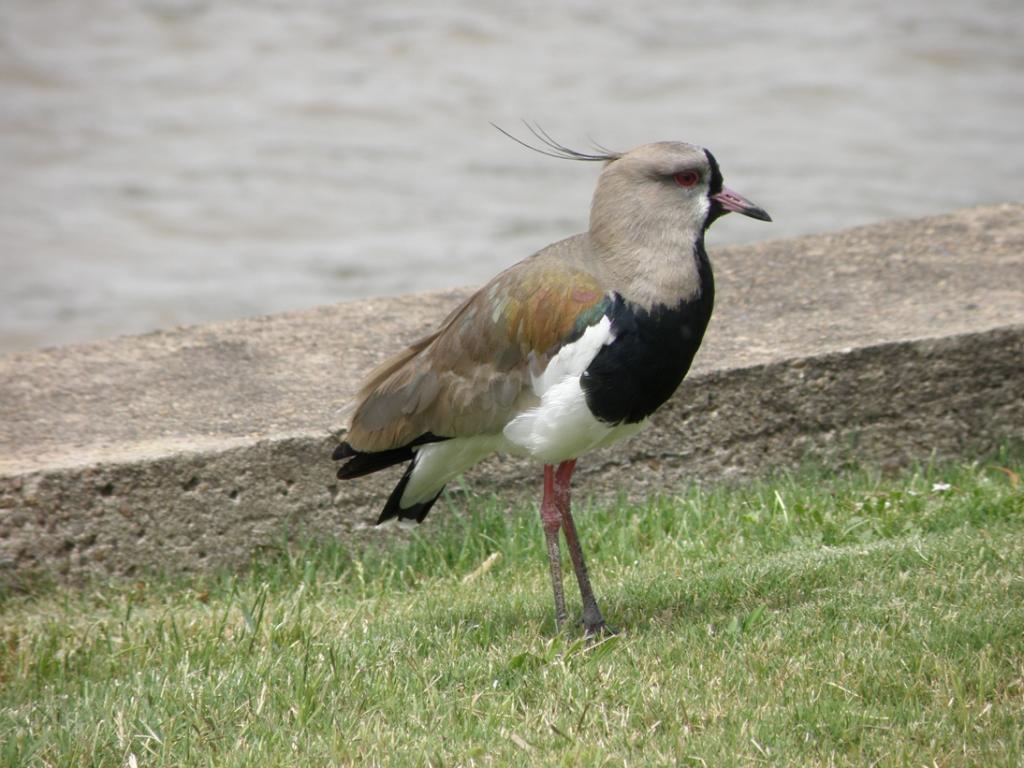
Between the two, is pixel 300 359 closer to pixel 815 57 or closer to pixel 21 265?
pixel 21 265

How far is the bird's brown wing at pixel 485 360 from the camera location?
4.57m

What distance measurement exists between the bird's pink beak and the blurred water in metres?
5.76

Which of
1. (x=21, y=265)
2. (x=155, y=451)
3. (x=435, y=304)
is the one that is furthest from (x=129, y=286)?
(x=155, y=451)

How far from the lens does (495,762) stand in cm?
387

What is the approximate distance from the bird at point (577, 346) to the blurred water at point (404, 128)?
5.38 meters

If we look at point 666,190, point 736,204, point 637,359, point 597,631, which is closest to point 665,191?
point 666,190

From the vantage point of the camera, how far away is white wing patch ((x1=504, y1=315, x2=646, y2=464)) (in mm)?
4480

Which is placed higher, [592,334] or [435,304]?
[592,334]

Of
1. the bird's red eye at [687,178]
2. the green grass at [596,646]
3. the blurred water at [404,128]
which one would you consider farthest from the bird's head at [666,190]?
the blurred water at [404,128]

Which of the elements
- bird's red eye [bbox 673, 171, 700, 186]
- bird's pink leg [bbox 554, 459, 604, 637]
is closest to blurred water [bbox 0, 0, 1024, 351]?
bird's pink leg [bbox 554, 459, 604, 637]

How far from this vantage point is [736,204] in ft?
15.2

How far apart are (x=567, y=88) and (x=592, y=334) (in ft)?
31.9

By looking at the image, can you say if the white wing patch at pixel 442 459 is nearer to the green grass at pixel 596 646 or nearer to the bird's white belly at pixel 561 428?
the bird's white belly at pixel 561 428

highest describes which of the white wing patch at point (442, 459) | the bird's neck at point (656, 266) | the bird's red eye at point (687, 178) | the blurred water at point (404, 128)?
the bird's red eye at point (687, 178)
